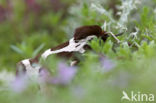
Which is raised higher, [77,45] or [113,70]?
[77,45]

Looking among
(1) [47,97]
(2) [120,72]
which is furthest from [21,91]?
(2) [120,72]

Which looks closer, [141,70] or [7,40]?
[141,70]

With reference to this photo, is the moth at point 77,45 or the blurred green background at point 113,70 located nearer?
the blurred green background at point 113,70

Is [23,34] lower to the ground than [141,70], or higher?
higher

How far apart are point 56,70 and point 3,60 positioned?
200 cm

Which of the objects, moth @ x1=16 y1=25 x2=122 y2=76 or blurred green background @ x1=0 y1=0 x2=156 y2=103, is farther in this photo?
moth @ x1=16 y1=25 x2=122 y2=76

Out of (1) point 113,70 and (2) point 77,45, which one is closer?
(1) point 113,70

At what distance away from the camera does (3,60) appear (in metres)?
2.57

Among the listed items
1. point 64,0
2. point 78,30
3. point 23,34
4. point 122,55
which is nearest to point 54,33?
point 23,34

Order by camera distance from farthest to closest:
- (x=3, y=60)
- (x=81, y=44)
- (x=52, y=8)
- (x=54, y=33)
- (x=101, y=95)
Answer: (x=52, y=8)
(x=54, y=33)
(x=3, y=60)
(x=81, y=44)
(x=101, y=95)

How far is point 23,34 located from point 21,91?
244 centimetres

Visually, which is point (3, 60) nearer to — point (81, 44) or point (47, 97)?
point (81, 44)

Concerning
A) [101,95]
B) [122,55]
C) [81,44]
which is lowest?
[101,95]

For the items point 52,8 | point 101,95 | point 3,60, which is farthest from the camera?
point 52,8
